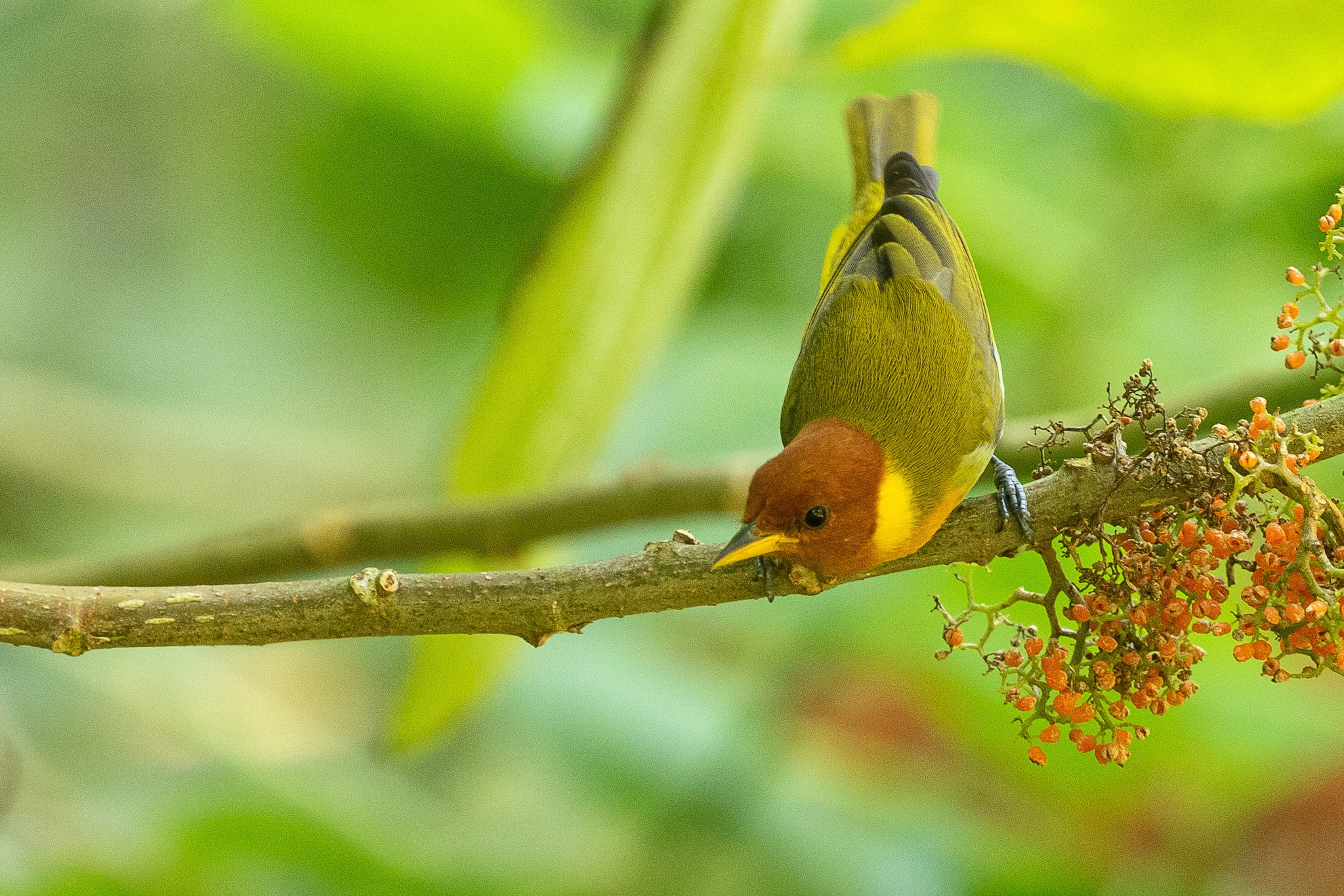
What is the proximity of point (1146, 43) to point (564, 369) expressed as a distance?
2.47ft

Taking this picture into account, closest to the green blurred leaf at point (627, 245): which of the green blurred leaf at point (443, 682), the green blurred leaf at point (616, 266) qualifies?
the green blurred leaf at point (616, 266)

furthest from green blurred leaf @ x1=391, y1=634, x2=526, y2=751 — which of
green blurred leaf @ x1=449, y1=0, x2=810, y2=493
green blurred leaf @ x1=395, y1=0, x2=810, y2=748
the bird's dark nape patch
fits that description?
the bird's dark nape patch

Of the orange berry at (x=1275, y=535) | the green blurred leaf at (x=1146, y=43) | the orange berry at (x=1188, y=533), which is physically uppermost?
the green blurred leaf at (x=1146, y=43)

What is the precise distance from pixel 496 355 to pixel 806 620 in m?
1.18

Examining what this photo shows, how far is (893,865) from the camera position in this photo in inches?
103

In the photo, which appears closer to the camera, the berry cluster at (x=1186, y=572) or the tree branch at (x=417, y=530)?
the berry cluster at (x=1186, y=572)

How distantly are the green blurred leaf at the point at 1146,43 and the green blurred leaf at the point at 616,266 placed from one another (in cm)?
26

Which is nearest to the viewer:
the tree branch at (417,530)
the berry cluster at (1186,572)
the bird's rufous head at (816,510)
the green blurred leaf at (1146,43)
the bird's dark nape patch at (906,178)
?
the green blurred leaf at (1146,43)

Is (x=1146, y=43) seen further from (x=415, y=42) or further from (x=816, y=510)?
(x=415, y=42)

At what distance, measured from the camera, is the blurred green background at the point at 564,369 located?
2.19m

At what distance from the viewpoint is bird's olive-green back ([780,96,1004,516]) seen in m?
1.93

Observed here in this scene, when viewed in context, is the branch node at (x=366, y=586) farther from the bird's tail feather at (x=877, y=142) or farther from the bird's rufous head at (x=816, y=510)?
the bird's tail feather at (x=877, y=142)

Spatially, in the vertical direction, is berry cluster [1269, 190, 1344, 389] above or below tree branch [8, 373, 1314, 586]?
above

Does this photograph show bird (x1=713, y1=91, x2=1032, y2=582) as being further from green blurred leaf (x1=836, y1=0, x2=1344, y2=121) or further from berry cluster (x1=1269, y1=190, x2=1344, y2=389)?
green blurred leaf (x1=836, y1=0, x2=1344, y2=121)
